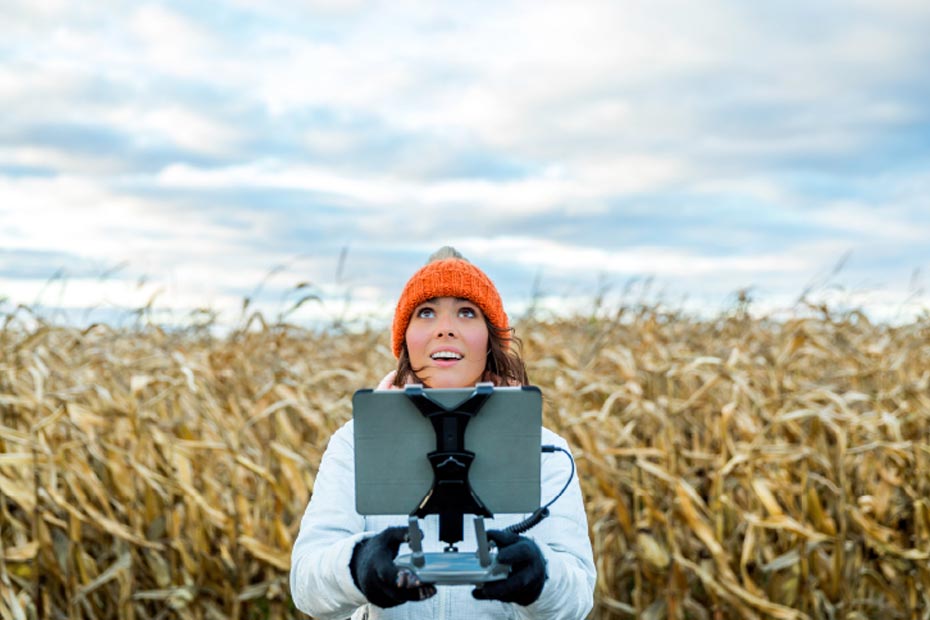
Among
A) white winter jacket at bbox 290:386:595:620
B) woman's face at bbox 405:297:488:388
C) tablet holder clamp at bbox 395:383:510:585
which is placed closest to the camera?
tablet holder clamp at bbox 395:383:510:585

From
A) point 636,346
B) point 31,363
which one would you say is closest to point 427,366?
point 31,363

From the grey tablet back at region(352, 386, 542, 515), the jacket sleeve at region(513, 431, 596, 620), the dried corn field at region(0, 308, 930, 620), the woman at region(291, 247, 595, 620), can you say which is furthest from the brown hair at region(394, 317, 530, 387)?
the dried corn field at region(0, 308, 930, 620)

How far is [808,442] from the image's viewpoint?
4.57 meters

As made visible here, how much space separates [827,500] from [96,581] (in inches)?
119

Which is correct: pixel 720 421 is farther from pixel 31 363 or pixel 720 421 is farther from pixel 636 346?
pixel 31 363

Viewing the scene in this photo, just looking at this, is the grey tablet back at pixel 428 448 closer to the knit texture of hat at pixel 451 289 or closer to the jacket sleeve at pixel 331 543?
the jacket sleeve at pixel 331 543

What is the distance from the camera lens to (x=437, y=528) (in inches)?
93.8

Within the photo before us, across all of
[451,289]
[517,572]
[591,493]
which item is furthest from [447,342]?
[591,493]

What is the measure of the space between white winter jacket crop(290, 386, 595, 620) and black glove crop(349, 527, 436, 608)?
169mm

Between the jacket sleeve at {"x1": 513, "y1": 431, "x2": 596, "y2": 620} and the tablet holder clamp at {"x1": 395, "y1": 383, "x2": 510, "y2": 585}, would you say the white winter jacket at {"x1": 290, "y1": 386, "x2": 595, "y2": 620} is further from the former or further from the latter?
the tablet holder clamp at {"x1": 395, "y1": 383, "x2": 510, "y2": 585}

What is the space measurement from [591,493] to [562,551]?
75.3 inches

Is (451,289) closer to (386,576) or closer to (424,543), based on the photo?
(424,543)

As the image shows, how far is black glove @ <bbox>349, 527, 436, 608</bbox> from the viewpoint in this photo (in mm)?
1909

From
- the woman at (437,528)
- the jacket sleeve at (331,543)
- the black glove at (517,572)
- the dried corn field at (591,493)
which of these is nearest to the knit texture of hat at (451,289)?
the woman at (437,528)
